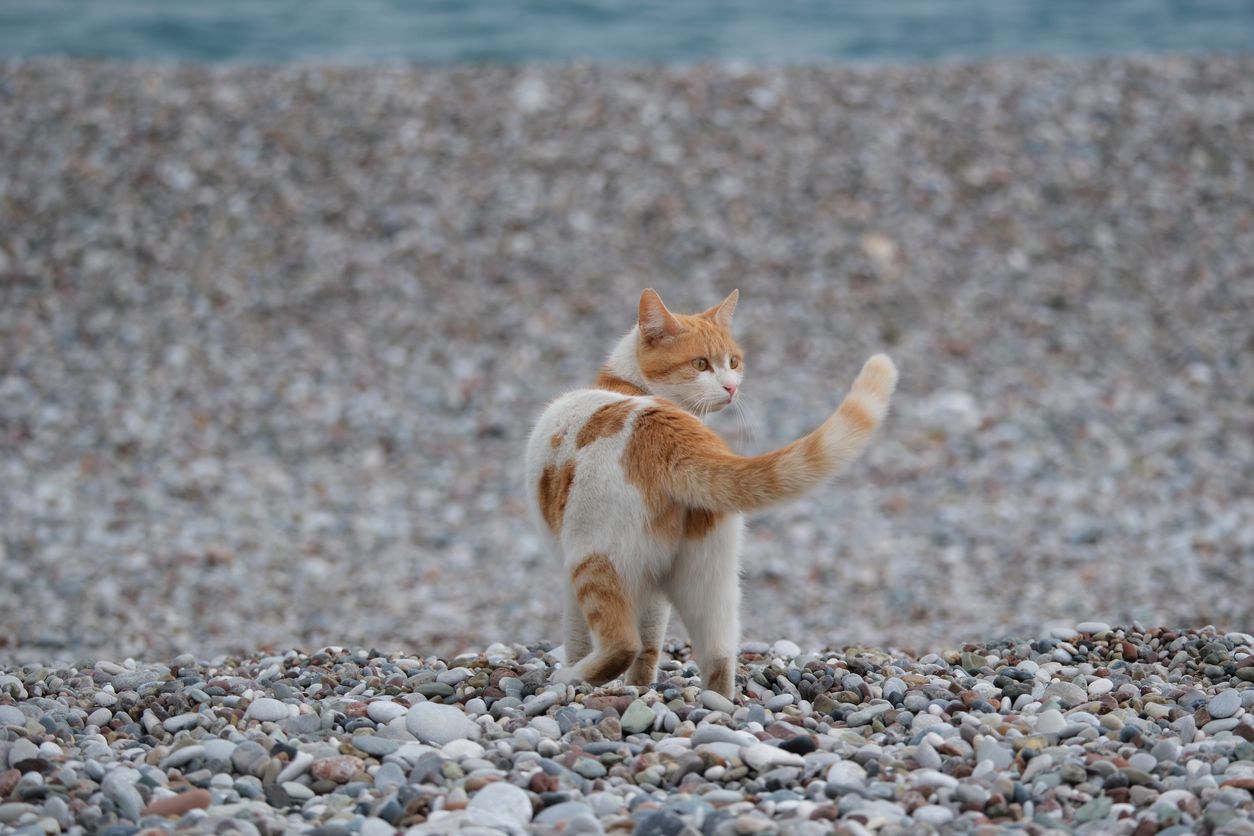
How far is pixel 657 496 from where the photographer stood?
3.52 m

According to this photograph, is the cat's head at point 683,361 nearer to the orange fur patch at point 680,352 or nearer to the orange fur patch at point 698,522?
the orange fur patch at point 680,352

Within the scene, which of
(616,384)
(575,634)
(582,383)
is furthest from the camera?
(582,383)

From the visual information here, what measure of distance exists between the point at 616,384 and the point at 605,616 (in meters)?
0.85

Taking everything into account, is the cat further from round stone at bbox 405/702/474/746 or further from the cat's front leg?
round stone at bbox 405/702/474/746

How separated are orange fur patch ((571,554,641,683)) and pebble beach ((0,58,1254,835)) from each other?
0.11m

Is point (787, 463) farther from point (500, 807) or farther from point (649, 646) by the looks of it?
point (500, 807)

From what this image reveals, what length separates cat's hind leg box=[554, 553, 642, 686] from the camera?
3592 mm

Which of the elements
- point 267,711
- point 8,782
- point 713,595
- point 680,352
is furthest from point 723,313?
point 8,782

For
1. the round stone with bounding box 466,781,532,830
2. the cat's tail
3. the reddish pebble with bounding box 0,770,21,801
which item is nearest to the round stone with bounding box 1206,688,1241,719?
the cat's tail

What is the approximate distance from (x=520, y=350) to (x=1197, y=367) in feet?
16.7

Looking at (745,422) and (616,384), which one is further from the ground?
(745,422)

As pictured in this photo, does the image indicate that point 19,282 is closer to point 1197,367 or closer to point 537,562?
point 537,562

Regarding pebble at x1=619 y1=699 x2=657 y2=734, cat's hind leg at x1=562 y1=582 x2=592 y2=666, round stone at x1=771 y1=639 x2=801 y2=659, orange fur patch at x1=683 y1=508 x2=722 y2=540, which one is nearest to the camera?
pebble at x1=619 y1=699 x2=657 y2=734

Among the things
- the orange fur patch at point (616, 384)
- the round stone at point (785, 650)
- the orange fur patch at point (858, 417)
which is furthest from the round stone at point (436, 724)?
the round stone at point (785, 650)
